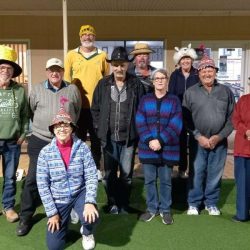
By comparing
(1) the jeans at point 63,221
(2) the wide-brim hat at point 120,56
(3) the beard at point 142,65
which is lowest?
(1) the jeans at point 63,221

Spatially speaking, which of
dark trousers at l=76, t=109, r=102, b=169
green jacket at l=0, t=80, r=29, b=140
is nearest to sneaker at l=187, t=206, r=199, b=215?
dark trousers at l=76, t=109, r=102, b=169

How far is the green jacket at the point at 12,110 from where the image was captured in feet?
11.6

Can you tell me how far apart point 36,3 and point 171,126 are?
4150mm

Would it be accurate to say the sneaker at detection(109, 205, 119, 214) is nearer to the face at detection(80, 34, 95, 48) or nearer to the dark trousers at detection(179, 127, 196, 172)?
the dark trousers at detection(179, 127, 196, 172)

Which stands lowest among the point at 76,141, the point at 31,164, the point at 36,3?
the point at 31,164

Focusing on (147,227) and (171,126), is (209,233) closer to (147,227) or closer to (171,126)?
(147,227)

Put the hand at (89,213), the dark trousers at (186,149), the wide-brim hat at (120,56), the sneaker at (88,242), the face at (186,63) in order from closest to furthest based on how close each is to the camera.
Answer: the hand at (89,213) < the sneaker at (88,242) < the wide-brim hat at (120,56) < the dark trousers at (186,149) < the face at (186,63)

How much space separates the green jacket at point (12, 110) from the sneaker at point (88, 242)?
44.1 inches

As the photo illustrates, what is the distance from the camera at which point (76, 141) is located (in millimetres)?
3154

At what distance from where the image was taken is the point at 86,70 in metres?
3.97

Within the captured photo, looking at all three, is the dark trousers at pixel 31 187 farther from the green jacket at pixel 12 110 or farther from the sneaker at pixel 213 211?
the sneaker at pixel 213 211

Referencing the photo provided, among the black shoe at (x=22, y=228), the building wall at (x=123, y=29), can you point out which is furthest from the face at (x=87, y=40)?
the building wall at (x=123, y=29)

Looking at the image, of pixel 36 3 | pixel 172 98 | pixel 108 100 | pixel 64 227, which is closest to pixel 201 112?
pixel 172 98

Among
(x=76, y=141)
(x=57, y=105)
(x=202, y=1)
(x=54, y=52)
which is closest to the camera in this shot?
(x=76, y=141)
